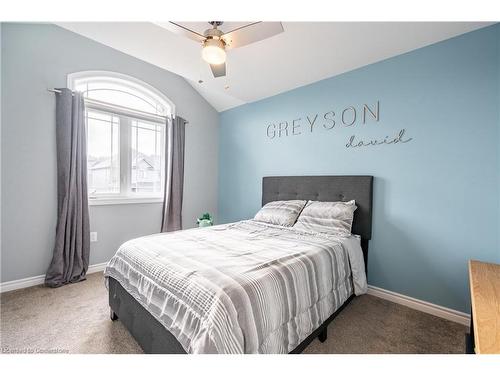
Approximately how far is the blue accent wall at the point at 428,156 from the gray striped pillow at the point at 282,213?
1.75ft

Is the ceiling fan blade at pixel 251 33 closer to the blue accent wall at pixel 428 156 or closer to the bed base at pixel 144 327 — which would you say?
the blue accent wall at pixel 428 156

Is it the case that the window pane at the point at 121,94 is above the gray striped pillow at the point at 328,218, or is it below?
above

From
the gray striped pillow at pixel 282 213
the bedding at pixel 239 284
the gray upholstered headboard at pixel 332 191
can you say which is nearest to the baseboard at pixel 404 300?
the bedding at pixel 239 284

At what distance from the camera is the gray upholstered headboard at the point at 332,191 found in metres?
2.33

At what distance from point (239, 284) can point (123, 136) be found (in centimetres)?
283

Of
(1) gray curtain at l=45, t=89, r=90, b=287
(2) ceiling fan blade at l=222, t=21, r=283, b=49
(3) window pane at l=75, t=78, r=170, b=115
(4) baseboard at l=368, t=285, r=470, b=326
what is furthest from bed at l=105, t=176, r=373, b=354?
(3) window pane at l=75, t=78, r=170, b=115

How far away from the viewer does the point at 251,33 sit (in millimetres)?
1556

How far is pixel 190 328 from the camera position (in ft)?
3.47

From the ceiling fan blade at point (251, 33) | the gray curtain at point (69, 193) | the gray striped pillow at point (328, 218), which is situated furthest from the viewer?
the gray curtain at point (69, 193)

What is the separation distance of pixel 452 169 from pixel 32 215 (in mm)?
4082

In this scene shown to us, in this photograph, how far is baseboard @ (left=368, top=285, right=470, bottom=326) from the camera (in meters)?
1.86
